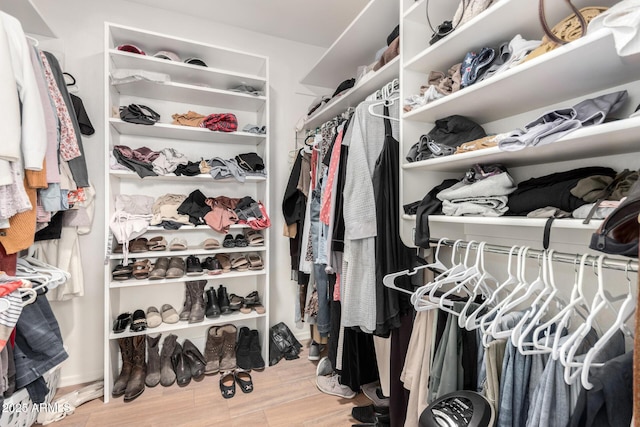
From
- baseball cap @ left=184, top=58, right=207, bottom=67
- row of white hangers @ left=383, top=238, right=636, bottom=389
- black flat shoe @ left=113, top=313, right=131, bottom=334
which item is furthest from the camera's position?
baseball cap @ left=184, top=58, right=207, bottom=67

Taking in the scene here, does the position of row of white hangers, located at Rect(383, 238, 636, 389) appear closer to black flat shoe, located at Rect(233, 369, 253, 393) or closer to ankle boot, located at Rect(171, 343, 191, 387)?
black flat shoe, located at Rect(233, 369, 253, 393)

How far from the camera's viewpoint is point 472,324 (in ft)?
2.65

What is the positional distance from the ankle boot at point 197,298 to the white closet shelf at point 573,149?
5.53ft

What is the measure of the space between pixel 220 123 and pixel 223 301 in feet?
4.17

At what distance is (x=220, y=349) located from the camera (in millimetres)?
2119

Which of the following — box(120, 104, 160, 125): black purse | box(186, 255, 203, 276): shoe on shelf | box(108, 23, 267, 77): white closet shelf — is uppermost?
box(108, 23, 267, 77): white closet shelf

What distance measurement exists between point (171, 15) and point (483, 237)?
2.54 m

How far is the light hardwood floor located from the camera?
156cm

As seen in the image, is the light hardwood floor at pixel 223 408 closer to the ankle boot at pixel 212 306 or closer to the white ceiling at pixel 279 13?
the ankle boot at pixel 212 306

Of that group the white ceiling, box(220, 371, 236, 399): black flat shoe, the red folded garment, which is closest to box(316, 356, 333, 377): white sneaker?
box(220, 371, 236, 399): black flat shoe

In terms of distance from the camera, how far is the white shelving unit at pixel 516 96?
0.76 meters

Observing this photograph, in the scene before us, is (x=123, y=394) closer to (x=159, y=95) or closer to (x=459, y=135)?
(x=159, y=95)

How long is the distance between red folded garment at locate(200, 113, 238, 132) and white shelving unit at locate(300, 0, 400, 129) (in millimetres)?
590

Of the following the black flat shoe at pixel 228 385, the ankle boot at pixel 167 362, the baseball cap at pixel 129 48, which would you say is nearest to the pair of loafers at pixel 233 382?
the black flat shoe at pixel 228 385
